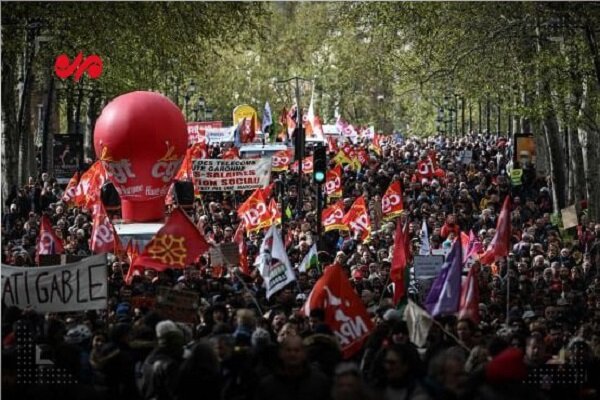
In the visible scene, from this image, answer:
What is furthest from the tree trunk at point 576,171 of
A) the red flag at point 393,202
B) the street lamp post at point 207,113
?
the street lamp post at point 207,113

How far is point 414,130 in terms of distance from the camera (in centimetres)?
12181

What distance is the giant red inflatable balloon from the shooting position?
1228 inches

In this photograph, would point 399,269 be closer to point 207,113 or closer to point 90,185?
point 90,185

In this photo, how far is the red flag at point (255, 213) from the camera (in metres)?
29.8

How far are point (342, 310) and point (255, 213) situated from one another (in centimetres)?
1463

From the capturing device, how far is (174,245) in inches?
774

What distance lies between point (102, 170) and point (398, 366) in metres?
22.7

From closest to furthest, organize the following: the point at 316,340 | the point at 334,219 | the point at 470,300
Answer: the point at 316,340 < the point at 470,300 < the point at 334,219

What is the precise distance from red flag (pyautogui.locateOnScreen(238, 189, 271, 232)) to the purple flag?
→ 44.1 feet

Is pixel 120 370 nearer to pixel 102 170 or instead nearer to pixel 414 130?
pixel 102 170

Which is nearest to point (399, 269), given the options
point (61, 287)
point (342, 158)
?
point (61, 287)

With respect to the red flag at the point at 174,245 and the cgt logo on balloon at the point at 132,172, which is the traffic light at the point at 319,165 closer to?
the cgt logo on balloon at the point at 132,172

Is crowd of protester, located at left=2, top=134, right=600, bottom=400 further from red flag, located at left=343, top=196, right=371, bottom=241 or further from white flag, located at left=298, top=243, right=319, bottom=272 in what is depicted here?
white flag, located at left=298, top=243, right=319, bottom=272

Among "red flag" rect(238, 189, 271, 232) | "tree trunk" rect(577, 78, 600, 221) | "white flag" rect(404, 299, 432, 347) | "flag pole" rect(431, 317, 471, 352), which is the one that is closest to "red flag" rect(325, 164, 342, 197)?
"tree trunk" rect(577, 78, 600, 221)
